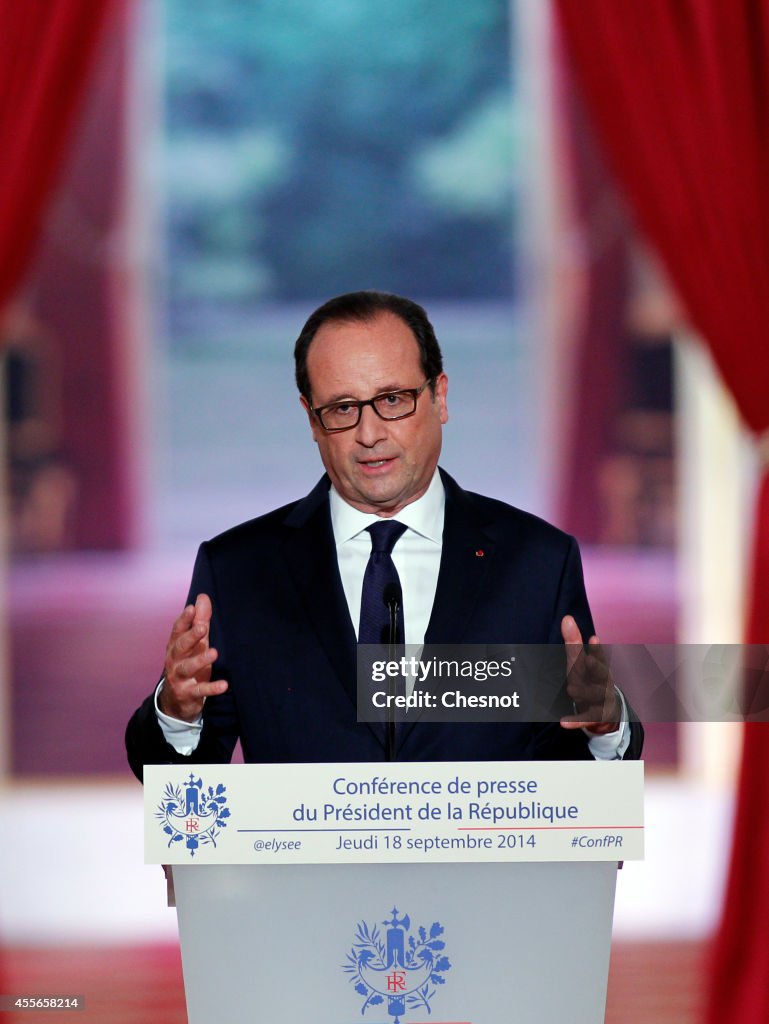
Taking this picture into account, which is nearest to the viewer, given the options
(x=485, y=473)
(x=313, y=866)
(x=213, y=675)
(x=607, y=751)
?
(x=313, y=866)

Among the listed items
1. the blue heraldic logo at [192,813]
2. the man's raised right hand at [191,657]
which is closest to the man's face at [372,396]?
the man's raised right hand at [191,657]

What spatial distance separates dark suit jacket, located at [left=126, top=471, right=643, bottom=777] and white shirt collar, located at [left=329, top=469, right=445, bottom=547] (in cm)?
2

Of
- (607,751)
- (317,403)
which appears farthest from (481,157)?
(607,751)

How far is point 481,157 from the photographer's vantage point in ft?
14.7

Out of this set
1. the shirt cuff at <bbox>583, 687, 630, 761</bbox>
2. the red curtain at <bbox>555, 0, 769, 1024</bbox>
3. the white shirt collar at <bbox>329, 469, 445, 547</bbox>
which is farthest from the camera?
the red curtain at <bbox>555, 0, 769, 1024</bbox>

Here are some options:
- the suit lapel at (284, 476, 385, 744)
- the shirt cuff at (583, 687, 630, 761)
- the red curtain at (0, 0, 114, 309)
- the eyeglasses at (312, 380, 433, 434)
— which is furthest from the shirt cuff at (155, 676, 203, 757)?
the red curtain at (0, 0, 114, 309)

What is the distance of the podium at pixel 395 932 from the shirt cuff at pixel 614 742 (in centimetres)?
14

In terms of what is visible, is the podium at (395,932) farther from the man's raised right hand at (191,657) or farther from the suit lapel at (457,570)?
the suit lapel at (457,570)

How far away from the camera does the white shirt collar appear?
82.3 inches

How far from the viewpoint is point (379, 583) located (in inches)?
80.0

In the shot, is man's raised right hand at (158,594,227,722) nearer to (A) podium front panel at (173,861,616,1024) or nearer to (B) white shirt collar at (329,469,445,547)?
(A) podium front panel at (173,861,616,1024)

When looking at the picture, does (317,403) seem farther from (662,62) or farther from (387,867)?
(662,62)

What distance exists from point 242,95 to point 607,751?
3.37 meters

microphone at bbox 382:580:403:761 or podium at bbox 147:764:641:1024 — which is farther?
microphone at bbox 382:580:403:761
